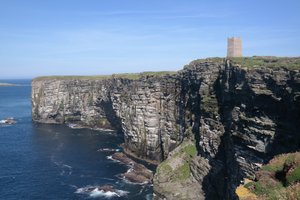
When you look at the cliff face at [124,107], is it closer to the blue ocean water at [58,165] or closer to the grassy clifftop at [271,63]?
the blue ocean water at [58,165]

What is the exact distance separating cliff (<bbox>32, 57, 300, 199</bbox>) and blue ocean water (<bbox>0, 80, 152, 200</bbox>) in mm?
11878

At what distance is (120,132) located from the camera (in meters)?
150

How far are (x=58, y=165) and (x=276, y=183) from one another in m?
→ 89.5

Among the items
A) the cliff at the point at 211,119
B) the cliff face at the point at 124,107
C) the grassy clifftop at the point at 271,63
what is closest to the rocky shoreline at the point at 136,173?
the cliff face at the point at 124,107

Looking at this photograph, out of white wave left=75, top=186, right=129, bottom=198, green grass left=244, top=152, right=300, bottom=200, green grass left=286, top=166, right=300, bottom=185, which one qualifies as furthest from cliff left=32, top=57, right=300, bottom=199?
green grass left=286, top=166, right=300, bottom=185

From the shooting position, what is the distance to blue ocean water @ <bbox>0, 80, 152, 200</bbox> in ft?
282

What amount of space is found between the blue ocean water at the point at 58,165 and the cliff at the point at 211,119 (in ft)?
39.0

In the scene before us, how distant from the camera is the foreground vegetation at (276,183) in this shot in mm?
22364

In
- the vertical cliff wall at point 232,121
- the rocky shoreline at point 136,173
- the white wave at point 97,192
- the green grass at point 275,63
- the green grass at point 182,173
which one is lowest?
the white wave at point 97,192

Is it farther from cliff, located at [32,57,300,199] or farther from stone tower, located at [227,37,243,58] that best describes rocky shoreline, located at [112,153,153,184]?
stone tower, located at [227,37,243,58]

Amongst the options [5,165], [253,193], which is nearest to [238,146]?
[253,193]

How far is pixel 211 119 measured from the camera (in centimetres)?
Result: 8025

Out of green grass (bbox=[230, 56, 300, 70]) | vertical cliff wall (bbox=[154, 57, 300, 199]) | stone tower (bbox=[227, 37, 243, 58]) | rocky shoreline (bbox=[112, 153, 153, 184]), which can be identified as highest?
stone tower (bbox=[227, 37, 243, 58])

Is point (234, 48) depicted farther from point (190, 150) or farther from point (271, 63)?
point (271, 63)
